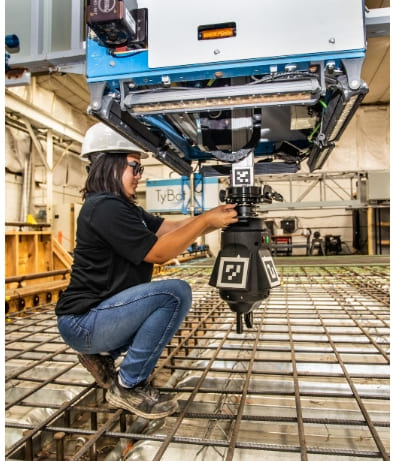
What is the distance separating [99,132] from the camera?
186 centimetres

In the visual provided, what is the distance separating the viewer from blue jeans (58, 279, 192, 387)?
1416mm

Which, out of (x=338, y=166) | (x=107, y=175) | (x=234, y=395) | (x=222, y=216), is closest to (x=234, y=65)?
(x=222, y=216)

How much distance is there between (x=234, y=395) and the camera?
6.13ft

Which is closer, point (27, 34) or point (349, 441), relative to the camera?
point (349, 441)

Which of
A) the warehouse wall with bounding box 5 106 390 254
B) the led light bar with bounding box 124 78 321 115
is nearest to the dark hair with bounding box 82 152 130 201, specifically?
the led light bar with bounding box 124 78 321 115

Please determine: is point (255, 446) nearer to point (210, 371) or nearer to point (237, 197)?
point (210, 371)

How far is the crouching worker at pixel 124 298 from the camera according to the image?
4.66 feet

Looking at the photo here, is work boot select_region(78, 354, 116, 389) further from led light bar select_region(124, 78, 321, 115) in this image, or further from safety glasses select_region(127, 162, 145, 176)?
led light bar select_region(124, 78, 321, 115)

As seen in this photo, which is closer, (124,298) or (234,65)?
(234,65)

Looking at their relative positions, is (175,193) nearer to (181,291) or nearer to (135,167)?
(135,167)

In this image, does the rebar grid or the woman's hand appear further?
the woman's hand

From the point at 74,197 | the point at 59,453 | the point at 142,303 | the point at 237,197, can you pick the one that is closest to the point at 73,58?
the point at 237,197

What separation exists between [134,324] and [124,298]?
11cm

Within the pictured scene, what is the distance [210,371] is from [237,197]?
974mm
